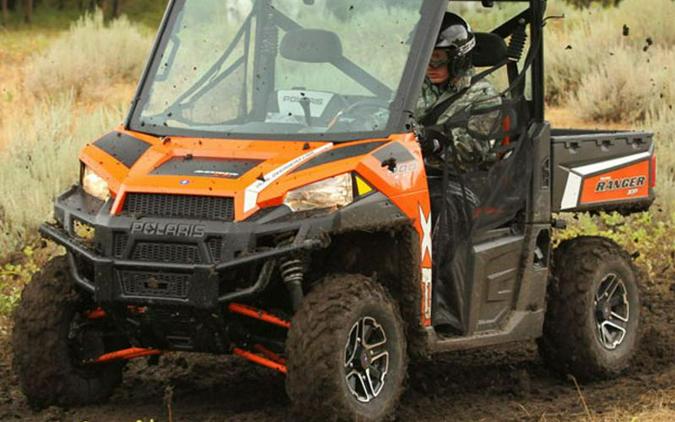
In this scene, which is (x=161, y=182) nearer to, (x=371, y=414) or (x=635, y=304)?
(x=371, y=414)

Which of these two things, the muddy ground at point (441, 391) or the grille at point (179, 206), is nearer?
the grille at point (179, 206)

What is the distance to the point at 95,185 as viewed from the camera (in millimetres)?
7688

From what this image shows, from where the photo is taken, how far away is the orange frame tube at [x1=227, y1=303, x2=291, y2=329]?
7305 mm

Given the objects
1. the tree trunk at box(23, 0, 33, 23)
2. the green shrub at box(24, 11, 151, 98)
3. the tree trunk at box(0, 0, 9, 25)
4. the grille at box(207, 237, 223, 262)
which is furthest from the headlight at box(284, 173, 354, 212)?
the tree trunk at box(23, 0, 33, 23)

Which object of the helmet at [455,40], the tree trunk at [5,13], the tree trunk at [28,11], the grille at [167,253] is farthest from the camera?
the tree trunk at [28,11]

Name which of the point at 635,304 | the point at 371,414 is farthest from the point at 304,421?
the point at 635,304

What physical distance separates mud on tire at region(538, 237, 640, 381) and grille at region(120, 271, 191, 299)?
273 cm

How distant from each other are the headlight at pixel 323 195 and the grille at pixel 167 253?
1.48 feet

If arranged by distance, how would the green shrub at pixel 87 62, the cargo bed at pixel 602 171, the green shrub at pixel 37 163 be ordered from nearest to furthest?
the cargo bed at pixel 602 171 < the green shrub at pixel 37 163 < the green shrub at pixel 87 62

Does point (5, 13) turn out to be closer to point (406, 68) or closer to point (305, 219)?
point (406, 68)

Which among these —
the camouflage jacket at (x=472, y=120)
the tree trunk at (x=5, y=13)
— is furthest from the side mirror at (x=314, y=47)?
the tree trunk at (x=5, y=13)

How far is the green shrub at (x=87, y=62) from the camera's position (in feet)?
63.0

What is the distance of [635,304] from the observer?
959cm

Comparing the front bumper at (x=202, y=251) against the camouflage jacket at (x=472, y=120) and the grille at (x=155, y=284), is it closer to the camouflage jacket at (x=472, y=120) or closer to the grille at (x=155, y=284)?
the grille at (x=155, y=284)
